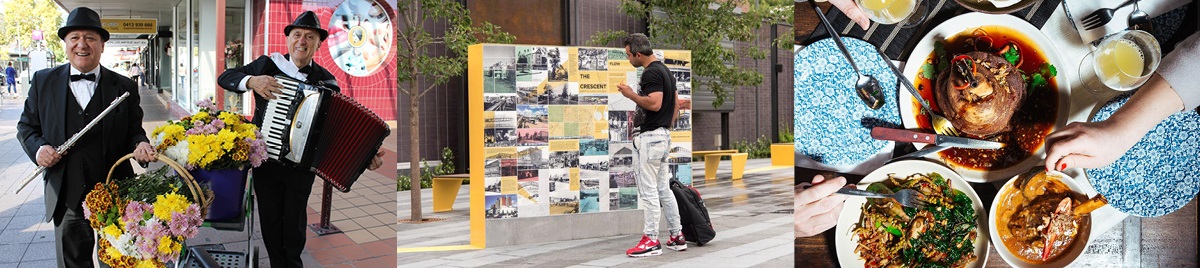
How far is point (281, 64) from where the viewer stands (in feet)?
12.8

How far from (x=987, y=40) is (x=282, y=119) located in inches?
97.7

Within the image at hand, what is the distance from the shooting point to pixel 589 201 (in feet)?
21.4

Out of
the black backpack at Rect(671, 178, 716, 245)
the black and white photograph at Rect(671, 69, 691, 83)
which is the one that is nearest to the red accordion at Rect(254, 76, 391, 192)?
the black backpack at Rect(671, 178, 716, 245)

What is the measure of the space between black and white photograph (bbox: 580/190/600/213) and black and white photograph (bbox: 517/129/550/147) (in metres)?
0.42

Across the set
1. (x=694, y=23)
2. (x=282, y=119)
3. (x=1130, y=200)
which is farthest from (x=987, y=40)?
(x=694, y=23)

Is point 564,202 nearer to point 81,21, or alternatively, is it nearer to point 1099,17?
point 81,21

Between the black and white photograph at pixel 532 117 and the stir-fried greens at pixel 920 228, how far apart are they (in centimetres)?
365

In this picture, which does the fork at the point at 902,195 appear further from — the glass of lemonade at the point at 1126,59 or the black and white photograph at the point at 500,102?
the black and white photograph at the point at 500,102

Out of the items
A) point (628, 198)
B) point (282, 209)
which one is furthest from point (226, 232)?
point (628, 198)

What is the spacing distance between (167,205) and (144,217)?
0.10 meters

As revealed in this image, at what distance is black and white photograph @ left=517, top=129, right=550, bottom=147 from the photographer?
629 cm

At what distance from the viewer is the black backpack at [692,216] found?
6.08 meters

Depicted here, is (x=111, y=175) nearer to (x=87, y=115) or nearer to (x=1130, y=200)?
(x=87, y=115)

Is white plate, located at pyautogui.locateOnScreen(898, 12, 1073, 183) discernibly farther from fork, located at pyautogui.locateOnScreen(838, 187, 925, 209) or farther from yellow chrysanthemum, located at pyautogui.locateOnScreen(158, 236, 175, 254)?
yellow chrysanthemum, located at pyautogui.locateOnScreen(158, 236, 175, 254)
